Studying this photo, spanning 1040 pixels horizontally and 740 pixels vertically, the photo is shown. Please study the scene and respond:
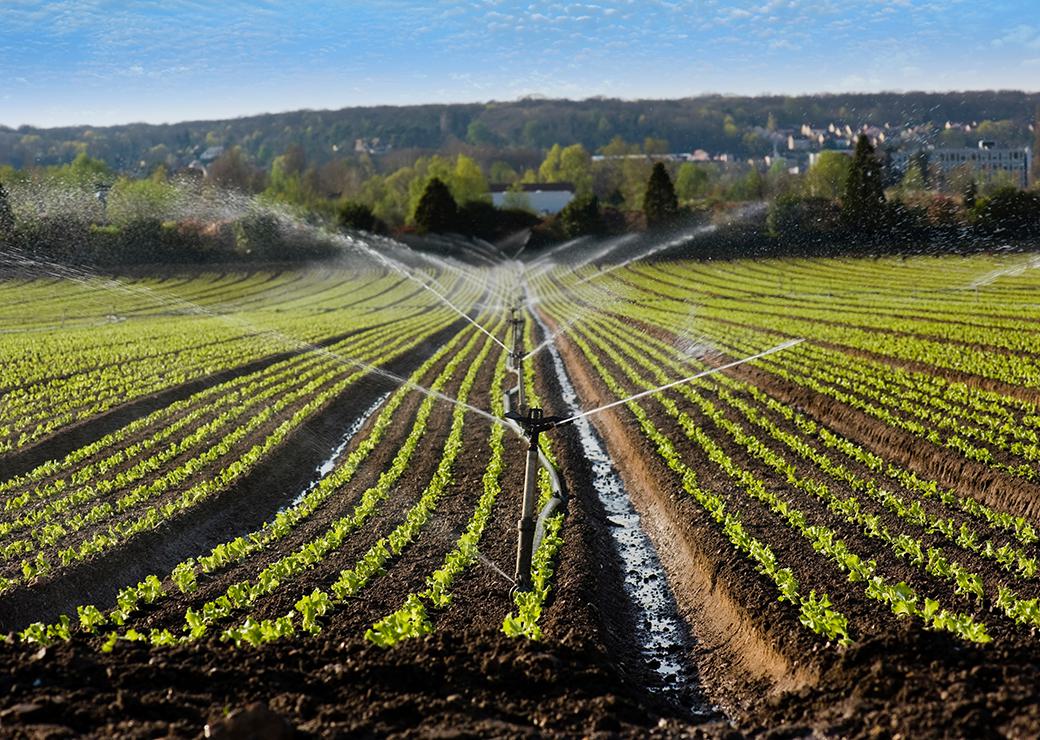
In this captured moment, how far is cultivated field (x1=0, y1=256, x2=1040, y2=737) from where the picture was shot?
650 centimetres

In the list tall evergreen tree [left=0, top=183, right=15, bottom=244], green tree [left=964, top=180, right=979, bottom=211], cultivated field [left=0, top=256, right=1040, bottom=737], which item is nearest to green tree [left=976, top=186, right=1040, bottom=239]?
green tree [left=964, top=180, right=979, bottom=211]

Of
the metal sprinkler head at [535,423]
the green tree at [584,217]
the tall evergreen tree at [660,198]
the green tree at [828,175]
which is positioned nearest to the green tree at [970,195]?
the green tree at [828,175]

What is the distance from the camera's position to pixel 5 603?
1016 centimetres

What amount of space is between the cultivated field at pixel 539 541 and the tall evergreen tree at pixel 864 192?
537 cm

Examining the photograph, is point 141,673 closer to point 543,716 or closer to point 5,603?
point 543,716

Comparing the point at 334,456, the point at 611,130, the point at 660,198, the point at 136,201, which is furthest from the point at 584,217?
the point at 611,130

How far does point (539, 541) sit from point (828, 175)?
30.4 meters

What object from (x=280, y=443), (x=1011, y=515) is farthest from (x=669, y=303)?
(x=1011, y=515)

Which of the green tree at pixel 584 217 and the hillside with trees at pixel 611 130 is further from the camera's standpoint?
the green tree at pixel 584 217

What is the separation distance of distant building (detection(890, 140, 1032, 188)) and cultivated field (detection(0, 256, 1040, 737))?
4.64 metres

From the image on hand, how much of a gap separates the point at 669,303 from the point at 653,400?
92.6ft

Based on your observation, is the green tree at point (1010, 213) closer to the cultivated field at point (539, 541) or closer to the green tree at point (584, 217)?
the cultivated field at point (539, 541)

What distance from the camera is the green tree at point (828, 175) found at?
34.5 metres

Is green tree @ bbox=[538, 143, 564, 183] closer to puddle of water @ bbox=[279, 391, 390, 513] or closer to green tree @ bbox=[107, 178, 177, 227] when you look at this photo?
green tree @ bbox=[107, 178, 177, 227]
